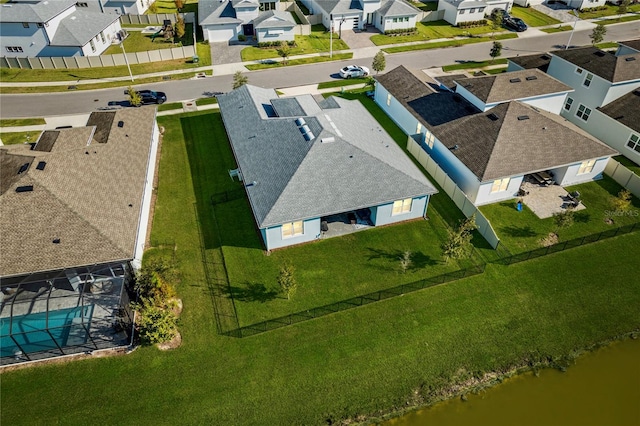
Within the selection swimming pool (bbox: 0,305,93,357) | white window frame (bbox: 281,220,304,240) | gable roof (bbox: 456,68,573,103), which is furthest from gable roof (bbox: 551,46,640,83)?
swimming pool (bbox: 0,305,93,357)

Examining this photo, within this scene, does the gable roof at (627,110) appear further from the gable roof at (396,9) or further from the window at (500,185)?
the gable roof at (396,9)

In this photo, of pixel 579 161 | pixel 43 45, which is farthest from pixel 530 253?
pixel 43 45

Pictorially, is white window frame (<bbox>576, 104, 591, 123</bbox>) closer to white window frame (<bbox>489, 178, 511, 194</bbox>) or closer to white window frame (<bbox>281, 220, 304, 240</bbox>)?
white window frame (<bbox>489, 178, 511, 194</bbox>)

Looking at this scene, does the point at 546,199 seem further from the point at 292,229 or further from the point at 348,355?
the point at 348,355

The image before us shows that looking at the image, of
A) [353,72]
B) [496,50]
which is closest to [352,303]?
[353,72]

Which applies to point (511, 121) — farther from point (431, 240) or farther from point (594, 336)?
point (594, 336)

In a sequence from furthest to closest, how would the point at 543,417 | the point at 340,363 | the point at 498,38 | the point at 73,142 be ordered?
the point at 498,38 < the point at 73,142 < the point at 340,363 < the point at 543,417
